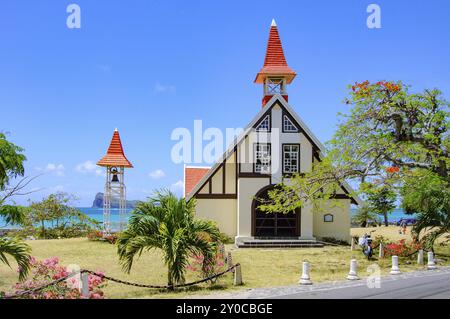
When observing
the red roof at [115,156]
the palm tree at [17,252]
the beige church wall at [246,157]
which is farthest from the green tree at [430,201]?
the red roof at [115,156]

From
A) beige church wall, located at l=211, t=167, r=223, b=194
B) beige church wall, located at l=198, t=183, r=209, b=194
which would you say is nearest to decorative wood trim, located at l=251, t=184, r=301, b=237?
beige church wall, located at l=211, t=167, r=223, b=194

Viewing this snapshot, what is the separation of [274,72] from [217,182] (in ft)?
26.5

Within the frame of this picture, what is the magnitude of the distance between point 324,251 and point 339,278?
968 cm

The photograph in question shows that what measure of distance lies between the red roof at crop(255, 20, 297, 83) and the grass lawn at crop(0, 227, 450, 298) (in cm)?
1141

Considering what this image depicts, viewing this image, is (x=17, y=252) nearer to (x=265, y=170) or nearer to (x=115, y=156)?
(x=265, y=170)

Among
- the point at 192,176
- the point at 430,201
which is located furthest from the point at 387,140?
the point at 192,176

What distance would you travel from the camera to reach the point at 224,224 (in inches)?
1225

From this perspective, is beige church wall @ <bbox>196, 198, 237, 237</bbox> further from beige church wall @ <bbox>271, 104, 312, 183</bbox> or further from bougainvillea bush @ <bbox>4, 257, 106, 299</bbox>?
bougainvillea bush @ <bbox>4, 257, 106, 299</bbox>

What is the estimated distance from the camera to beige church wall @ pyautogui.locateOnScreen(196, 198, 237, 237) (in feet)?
101

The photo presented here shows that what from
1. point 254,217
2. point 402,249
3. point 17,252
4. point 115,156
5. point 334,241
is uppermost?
point 115,156

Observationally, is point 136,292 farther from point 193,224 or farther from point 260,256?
point 260,256

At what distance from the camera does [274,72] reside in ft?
106

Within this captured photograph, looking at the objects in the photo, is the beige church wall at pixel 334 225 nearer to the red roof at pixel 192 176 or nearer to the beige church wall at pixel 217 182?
the beige church wall at pixel 217 182
